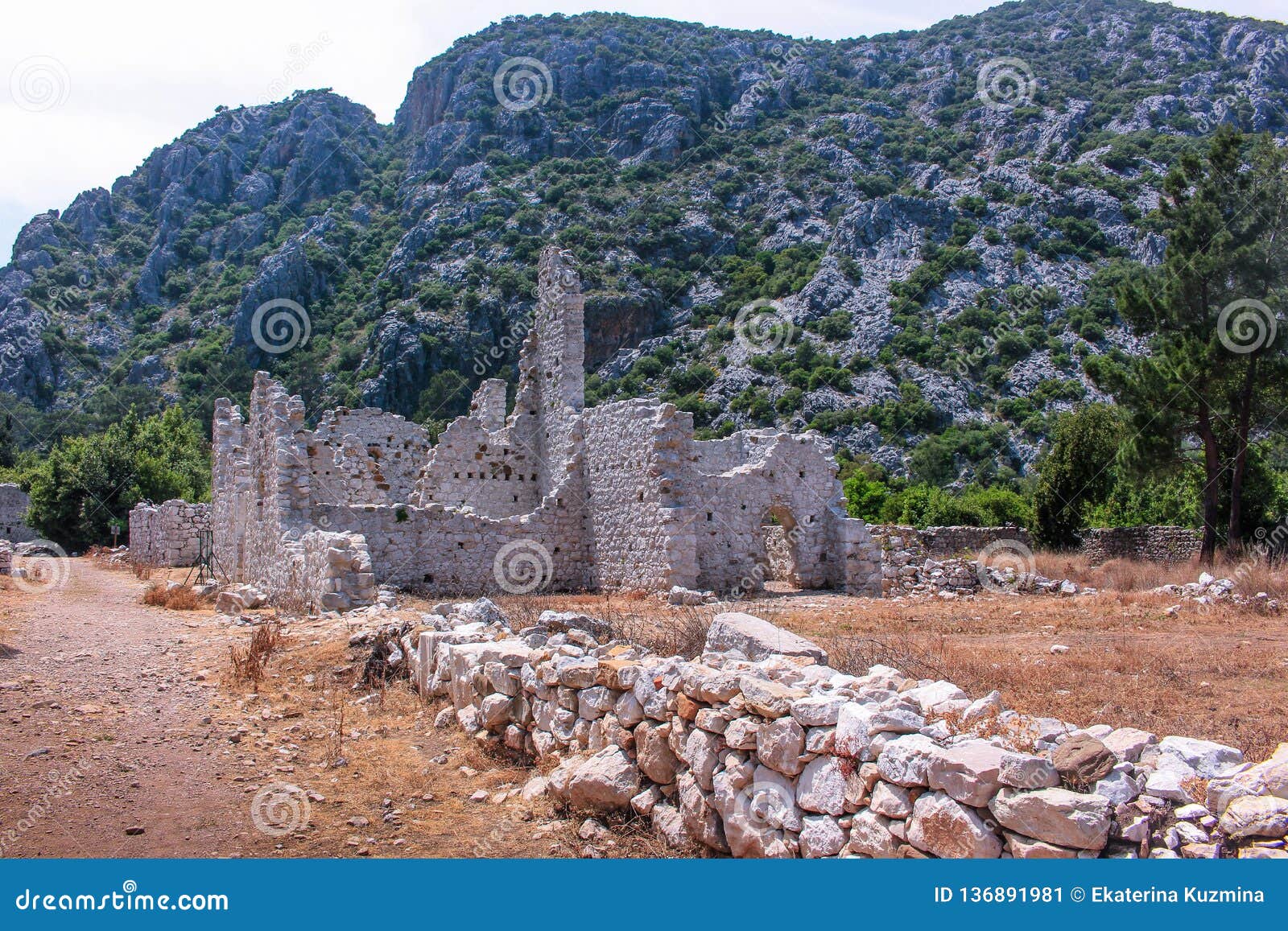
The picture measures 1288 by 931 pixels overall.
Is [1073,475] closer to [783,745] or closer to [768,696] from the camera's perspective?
[768,696]

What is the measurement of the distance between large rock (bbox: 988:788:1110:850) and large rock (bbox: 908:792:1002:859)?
9cm

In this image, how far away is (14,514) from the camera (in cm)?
3409

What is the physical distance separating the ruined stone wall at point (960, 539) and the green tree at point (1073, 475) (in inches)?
85.1

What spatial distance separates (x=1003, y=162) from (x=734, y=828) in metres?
72.8

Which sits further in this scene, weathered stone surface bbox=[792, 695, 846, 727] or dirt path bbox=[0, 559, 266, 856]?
dirt path bbox=[0, 559, 266, 856]

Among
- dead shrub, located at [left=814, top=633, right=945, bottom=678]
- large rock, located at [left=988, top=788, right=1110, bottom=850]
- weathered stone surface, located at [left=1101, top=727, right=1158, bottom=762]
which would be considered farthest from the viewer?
dead shrub, located at [left=814, top=633, right=945, bottom=678]

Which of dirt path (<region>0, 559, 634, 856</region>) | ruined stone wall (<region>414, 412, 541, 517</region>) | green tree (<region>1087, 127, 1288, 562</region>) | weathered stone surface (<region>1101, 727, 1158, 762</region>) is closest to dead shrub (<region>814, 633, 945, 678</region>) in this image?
weathered stone surface (<region>1101, 727, 1158, 762</region>)

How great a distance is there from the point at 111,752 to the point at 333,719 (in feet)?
5.28

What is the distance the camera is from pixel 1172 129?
2611 inches

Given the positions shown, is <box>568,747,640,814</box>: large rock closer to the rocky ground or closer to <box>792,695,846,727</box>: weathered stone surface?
the rocky ground

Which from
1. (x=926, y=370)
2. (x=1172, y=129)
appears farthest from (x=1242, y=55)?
(x=926, y=370)

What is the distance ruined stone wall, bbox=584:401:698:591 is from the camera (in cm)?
1402

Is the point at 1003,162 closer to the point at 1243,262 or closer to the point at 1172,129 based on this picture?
the point at 1172,129

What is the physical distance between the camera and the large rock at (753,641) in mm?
6246
